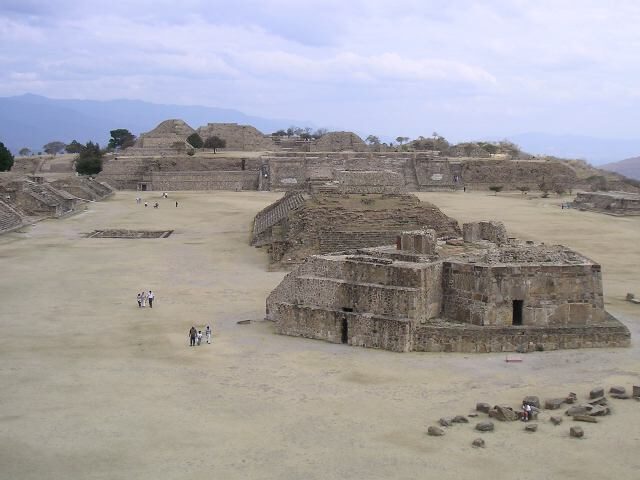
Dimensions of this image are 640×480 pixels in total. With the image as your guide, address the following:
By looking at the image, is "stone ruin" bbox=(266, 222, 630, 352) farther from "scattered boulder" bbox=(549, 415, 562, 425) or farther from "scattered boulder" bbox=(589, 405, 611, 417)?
"scattered boulder" bbox=(549, 415, 562, 425)

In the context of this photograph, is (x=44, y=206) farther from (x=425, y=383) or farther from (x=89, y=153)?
(x=425, y=383)

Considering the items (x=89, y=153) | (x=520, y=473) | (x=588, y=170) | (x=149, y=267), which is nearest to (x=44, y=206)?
(x=149, y=267)

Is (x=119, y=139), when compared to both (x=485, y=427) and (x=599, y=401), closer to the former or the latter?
(x=599, y=401)

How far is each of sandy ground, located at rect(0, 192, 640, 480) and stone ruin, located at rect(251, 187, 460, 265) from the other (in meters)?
4.09

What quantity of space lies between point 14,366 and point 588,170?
69238 mm

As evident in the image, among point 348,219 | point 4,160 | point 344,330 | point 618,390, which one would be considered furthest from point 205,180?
point 618,390

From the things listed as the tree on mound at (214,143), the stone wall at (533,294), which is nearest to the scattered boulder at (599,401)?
the stone wall at (533,294)

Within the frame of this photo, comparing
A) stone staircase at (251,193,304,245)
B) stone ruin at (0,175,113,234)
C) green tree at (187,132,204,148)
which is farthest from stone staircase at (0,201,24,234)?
green tree at (187,132,204,148)

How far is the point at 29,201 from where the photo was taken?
160 feet

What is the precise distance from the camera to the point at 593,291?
59.8 ft

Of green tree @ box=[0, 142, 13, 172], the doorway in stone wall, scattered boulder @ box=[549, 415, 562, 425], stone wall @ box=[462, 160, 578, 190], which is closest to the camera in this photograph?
scattered boulder @ box=[549, 415, 562, 425]

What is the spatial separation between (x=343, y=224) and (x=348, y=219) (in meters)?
0.49

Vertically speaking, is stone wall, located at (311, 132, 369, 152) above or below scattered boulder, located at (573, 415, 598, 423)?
above

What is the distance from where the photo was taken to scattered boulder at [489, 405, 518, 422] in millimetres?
13344
